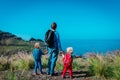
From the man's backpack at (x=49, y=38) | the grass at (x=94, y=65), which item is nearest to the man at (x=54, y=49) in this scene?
the man's backpack at (x=49, y=38)

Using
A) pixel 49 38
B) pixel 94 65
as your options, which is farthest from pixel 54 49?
pixel 94 65

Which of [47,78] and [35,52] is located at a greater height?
[35,52]

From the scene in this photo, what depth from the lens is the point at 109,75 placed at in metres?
14.0

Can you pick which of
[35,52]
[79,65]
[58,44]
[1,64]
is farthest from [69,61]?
[1,64]

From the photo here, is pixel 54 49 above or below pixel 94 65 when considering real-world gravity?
above

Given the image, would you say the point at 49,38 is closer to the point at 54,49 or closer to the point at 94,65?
the point at 54,49

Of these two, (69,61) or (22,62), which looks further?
(22,62)

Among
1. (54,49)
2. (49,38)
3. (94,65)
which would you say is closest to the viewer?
(49,38)

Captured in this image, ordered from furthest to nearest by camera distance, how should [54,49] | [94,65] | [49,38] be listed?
[94,65] < [54,49] < [49,38]

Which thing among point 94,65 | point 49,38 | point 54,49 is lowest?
point 94,65

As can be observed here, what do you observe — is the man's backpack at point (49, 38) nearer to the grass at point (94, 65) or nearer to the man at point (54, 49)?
the man at point (54, 49)

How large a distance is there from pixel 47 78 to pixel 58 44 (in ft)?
4.15

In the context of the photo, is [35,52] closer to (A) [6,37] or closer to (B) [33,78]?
(B) [33,78]

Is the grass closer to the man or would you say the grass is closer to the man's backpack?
the man
